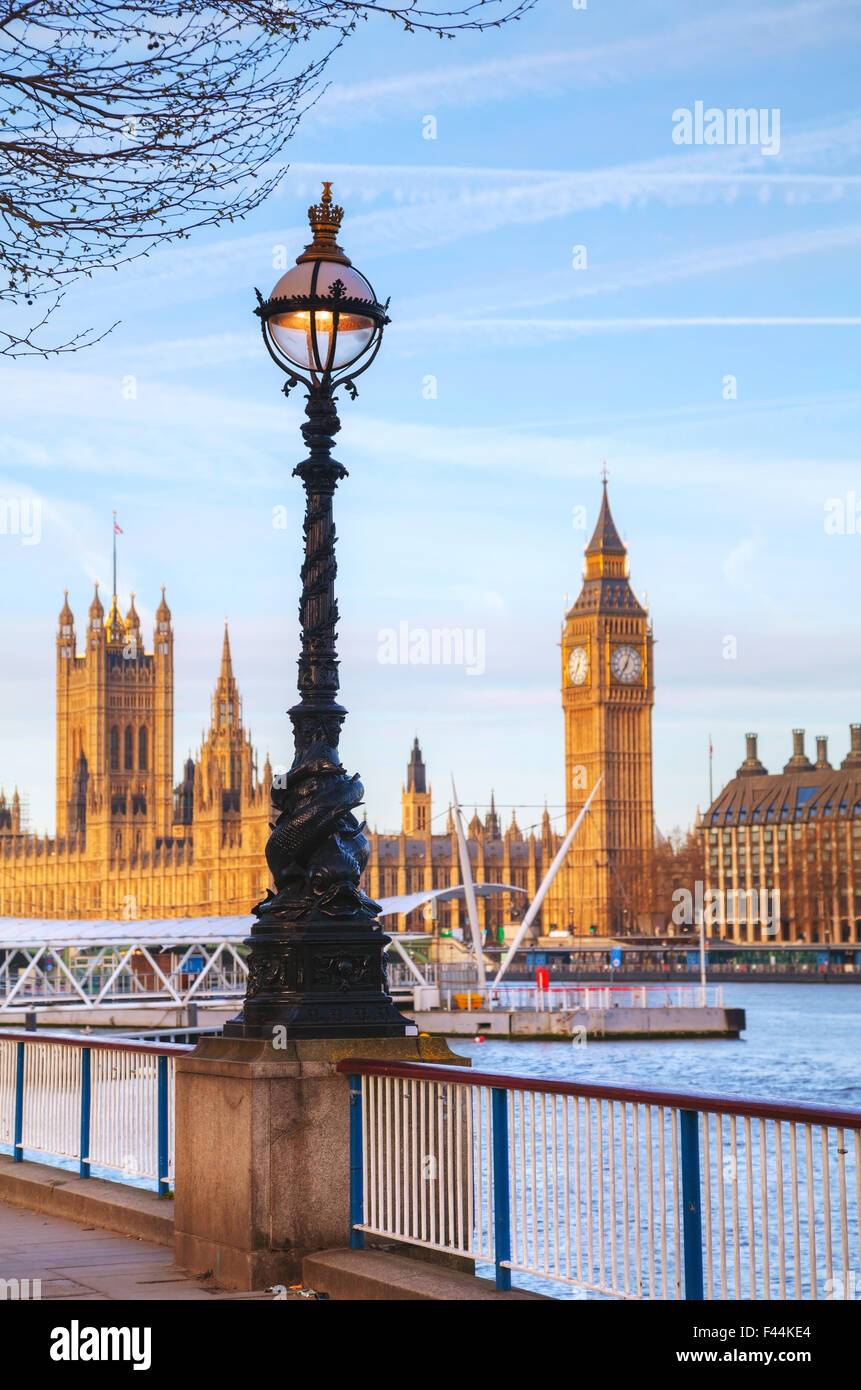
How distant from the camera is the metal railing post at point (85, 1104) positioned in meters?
10.9

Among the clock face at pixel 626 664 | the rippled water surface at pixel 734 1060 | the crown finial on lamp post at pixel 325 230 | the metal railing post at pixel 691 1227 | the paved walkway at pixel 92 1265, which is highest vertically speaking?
→ the clock face at pixel 626 664

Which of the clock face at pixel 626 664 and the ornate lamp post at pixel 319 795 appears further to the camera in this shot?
the clock face at pixel 626 664

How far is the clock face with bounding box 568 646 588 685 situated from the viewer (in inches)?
5738

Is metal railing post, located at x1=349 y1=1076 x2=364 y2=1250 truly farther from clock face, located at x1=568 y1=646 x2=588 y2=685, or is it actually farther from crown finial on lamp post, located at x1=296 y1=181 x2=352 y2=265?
clock face, located at x1=568 y1=646 x2=588 y2=685

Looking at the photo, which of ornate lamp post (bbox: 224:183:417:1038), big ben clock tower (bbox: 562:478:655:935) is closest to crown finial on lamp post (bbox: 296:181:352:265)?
ornate lamp post (bbox: 224:183:417:1038)

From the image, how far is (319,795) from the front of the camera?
8234mm

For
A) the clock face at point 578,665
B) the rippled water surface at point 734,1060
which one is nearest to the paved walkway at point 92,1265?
the rippled water surface at point 734,1060

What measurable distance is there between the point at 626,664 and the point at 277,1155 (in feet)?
454

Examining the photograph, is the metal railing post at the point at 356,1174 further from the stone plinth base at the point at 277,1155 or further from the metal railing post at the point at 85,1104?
the metal railing post at the point at 85,1104

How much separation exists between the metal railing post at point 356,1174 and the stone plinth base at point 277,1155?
0.09 feet

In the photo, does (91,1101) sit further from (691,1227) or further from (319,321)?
(691,1227)

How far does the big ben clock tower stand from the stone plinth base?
433 ft
